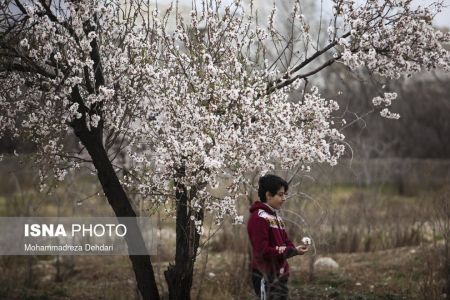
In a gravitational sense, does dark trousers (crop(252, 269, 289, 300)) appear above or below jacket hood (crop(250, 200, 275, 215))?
below

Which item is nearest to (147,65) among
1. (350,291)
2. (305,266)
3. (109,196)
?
(109,196)

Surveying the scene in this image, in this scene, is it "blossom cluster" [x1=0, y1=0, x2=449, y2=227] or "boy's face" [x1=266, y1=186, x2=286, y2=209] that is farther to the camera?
"blossom cluster" [x1=0, y1=0, x2=449, y2=227]

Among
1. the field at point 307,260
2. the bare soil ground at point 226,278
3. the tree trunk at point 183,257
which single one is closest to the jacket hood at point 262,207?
the tree trunk at point 183,257

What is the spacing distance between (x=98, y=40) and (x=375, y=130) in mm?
26855

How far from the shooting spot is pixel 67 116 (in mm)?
6012

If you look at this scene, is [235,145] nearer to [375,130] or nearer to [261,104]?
[261,104]

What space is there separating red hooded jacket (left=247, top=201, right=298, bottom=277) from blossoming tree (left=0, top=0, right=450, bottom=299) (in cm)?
51

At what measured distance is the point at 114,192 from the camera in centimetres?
647

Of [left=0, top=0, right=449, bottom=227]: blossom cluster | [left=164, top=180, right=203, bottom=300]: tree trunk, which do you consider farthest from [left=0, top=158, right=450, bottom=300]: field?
[left=0, top=0, right=449, bottom=227]: blossom cluster

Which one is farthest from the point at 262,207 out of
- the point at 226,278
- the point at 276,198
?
the point at 226,278

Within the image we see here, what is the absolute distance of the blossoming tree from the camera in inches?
218

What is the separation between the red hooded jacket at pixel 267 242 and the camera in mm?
4977

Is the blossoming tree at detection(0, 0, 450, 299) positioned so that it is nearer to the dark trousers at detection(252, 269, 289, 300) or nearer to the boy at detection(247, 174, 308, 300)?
the boy at detection(247, 174, 308, 300)

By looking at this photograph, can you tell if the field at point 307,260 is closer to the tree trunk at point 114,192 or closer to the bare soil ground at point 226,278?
the bare soil ground at point 226,278
